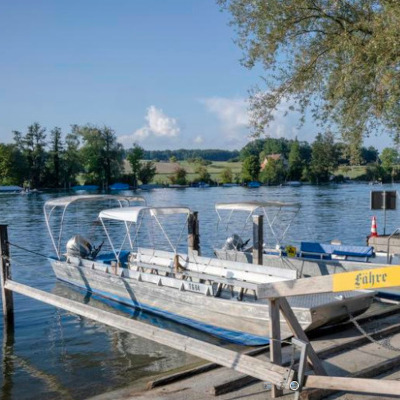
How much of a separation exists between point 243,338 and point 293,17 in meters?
10.5

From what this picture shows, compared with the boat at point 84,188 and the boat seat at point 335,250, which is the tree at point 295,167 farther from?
the boat seat at point 335,250

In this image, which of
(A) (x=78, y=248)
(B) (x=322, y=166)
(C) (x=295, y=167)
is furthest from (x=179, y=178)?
(A) (x=78, y=248)

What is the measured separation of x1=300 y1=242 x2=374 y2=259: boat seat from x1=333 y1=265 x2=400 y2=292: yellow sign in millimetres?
13034

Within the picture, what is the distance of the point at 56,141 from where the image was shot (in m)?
146

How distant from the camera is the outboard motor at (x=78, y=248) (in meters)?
20.9

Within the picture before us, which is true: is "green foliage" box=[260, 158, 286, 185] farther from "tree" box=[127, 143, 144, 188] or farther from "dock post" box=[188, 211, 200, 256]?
"dock post" box=[188, 211, 200, 256]

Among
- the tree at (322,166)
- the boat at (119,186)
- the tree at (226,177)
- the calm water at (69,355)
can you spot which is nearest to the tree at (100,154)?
the boat at (119,186)

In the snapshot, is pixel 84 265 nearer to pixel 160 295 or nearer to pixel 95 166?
pixel 160 295

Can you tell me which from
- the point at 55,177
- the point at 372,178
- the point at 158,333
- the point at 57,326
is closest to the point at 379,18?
the point at 158,333

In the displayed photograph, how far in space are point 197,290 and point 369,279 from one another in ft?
30.2

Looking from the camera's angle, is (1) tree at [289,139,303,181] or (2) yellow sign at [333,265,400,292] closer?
(2) yellow sign at [333,265,400,292]

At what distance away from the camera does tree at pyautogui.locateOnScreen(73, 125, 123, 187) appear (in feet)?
482

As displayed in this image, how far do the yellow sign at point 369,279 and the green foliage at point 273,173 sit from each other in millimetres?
174376

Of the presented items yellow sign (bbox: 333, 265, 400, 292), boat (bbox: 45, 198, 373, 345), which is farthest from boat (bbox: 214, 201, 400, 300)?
yellow sign (bbox: 333, 265, 400, 292)
